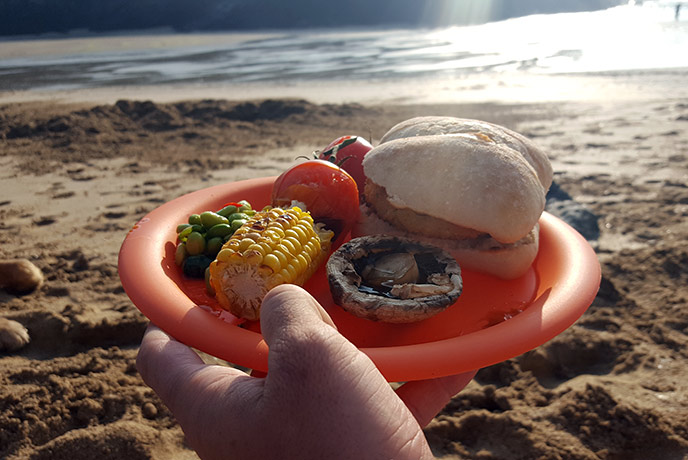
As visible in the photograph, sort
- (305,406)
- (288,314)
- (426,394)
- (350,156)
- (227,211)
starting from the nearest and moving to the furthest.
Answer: (305,406)
(288,314)
(426,394)
(227,211)
(350,156)

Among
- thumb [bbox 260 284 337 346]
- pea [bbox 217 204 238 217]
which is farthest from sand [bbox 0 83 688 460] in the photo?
thumb [bbox 260 284 337 346]

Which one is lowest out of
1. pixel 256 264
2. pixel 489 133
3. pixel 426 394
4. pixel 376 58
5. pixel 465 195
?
pixel 376 58

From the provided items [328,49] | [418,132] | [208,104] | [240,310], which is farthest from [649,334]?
[328,49]

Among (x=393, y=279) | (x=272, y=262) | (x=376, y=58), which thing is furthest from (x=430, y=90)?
(x=272, y=262)

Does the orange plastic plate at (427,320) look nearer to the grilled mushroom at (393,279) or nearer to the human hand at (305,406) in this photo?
the grilled mushroom at (393,279)

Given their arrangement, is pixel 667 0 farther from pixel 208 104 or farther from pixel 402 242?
pixel 402 242

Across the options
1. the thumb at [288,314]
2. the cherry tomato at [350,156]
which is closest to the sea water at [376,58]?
the cherry tomato at [350,156]

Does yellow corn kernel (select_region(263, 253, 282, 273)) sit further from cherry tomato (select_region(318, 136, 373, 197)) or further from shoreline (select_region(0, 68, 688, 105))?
shoreline (select_region(0, 68, 688, 105))

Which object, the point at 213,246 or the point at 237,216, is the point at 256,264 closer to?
the point at 213,246
